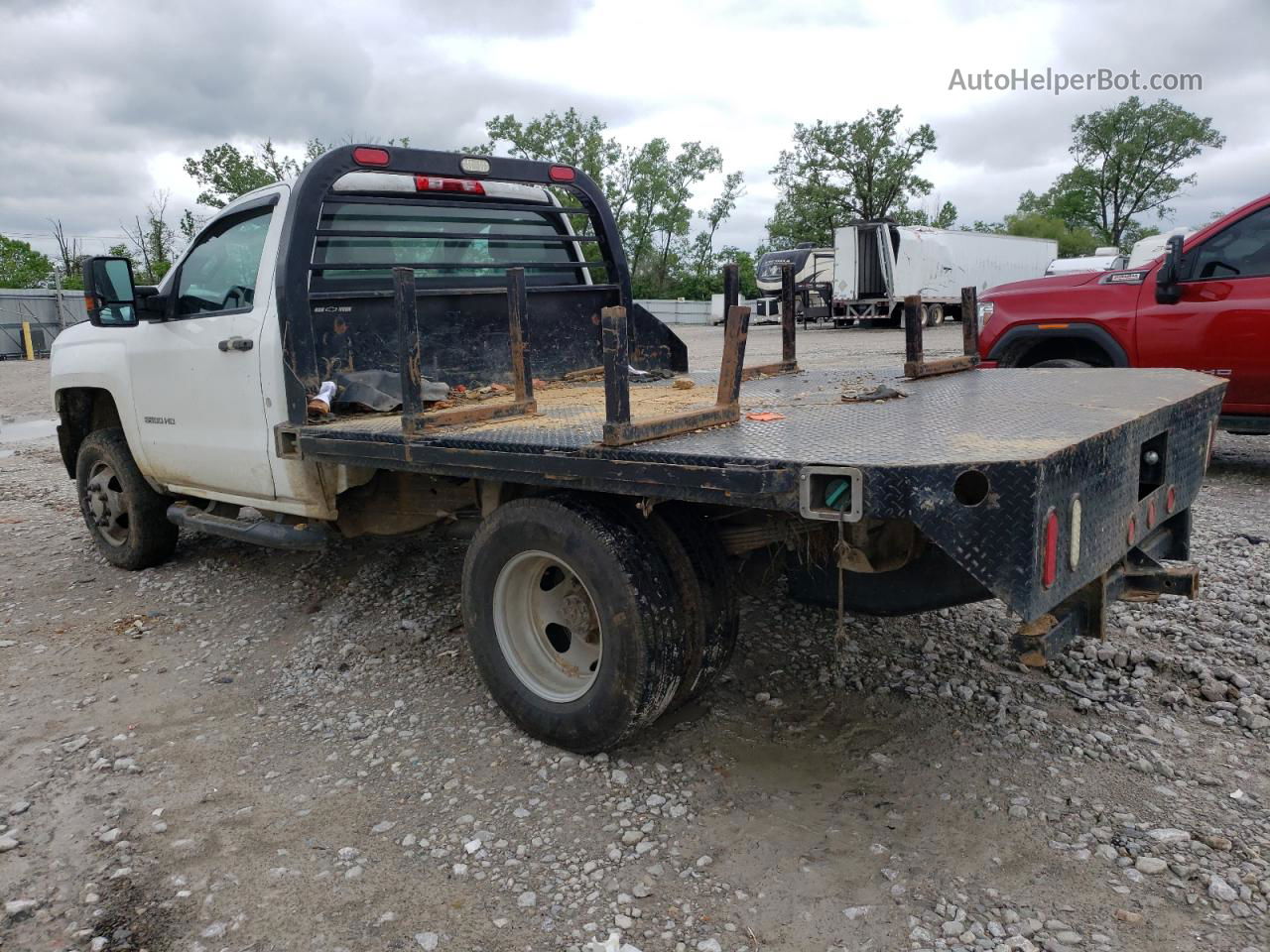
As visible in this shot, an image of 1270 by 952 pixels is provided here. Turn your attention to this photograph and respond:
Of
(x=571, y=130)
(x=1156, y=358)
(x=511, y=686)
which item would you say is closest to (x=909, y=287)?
(x=1156, y=358)

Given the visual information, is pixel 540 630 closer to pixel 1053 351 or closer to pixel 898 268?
pixel 1053 351

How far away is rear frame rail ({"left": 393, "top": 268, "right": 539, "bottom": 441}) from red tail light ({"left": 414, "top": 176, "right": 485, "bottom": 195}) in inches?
55.5

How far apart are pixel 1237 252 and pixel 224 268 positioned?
6.36 meters

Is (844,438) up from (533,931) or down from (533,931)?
up

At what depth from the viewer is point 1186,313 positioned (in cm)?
666

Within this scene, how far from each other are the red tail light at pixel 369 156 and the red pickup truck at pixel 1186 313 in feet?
15.9

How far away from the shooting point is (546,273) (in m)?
5.23

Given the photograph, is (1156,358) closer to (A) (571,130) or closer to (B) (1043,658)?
(B) (1043,658)

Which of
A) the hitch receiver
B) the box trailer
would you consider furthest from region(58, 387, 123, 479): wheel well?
the box trailer

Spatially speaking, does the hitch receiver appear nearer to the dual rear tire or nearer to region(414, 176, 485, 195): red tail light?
the dual rear tire

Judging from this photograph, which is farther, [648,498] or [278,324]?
[278,324]

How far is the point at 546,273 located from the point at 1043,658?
3497 millimetres

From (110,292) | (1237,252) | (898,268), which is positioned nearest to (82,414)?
(110,292)

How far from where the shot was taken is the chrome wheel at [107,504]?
5668mm
